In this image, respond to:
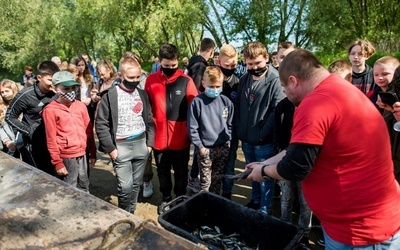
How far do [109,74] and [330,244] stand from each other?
383cm

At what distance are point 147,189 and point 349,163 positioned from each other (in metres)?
3.27

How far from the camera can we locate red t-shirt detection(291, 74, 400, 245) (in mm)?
1559

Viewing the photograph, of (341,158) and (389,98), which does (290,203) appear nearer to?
(389,98)

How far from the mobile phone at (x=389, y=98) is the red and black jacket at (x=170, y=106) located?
1980 millimetres

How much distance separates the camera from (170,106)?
3723 mm

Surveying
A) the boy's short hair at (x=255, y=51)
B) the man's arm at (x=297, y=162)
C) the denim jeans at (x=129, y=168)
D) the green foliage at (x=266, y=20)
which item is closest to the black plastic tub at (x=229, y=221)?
the man's arm at (x=297, y=162)

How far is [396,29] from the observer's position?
18.1 metres

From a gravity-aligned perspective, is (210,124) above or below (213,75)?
below

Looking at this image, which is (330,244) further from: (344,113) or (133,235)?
(133,235)

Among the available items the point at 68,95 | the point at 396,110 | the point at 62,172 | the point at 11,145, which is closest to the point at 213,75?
the point at 68,95

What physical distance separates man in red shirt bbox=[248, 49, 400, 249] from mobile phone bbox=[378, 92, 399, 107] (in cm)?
108

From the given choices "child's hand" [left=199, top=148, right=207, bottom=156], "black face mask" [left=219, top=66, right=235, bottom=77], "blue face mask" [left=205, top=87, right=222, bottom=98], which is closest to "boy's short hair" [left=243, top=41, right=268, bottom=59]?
"blue face mask" [left=205, top=87, right=222, bottom=98]

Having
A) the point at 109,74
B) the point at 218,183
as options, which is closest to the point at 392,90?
the point at 218,183

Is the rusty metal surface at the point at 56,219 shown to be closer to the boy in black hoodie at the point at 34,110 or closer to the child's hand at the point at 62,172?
the child's hand at the point at 62,172
